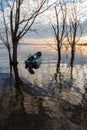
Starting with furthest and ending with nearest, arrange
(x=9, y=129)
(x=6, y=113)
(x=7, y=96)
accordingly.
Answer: (x=7, y=96) < (x=6, y=113) < (x=9, y=129)

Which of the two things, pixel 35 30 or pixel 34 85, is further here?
pixel 35 30

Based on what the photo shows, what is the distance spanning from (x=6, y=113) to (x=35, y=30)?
17540 millimetres

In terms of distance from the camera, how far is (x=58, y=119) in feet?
33.2

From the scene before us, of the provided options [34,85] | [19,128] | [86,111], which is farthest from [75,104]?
[34,85]

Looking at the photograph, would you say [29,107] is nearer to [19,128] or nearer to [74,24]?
[19,128]

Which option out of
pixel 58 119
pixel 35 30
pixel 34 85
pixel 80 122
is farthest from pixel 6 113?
pixel 35 30

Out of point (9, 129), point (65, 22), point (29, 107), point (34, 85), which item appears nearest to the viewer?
point (9, 129)

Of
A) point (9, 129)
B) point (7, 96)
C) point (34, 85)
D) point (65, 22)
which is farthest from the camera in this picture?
point (65, 22)

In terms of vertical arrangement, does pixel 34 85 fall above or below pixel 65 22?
below

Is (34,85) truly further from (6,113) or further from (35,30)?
(35,30)

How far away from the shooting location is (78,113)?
10922 mm

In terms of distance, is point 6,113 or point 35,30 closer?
point 6,113

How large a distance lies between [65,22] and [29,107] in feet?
99.9

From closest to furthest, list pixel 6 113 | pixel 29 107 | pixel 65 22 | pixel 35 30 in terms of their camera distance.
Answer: pixel 6 113
pixel 29 107
pixel 35 30
pixel 65 22
